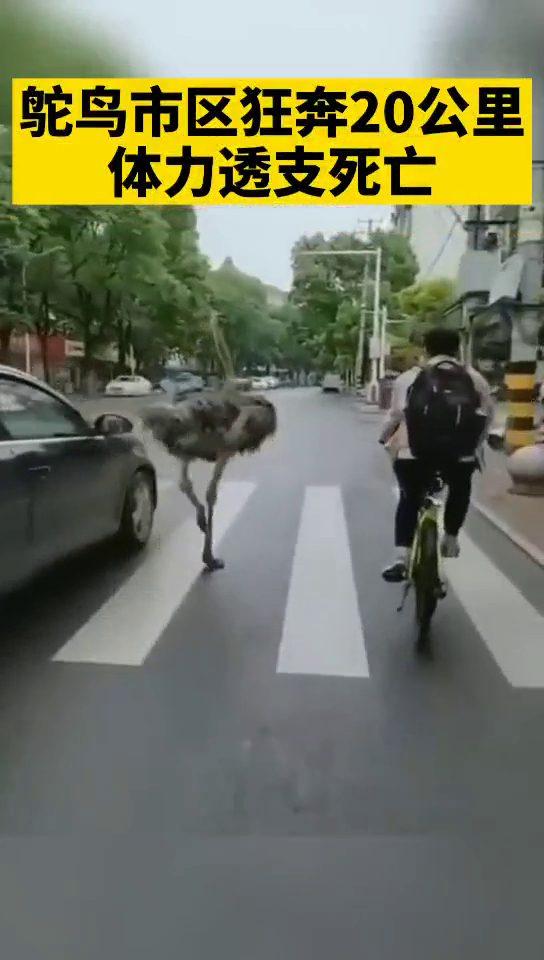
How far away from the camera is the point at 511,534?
6.59 metres

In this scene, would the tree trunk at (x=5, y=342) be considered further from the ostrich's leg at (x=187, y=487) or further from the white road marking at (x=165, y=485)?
the white road marking at (x=165, y=485)

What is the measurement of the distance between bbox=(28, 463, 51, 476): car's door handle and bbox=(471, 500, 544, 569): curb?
295 centimetres

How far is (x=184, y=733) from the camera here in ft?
10.0

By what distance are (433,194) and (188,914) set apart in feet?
11.4

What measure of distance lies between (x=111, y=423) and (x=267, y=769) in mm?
2974

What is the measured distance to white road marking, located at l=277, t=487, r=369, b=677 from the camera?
380 cm

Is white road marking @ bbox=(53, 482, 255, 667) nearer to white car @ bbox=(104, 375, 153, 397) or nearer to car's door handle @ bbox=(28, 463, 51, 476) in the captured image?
car's door handle @ bbox=(28, 463, 51, 476)

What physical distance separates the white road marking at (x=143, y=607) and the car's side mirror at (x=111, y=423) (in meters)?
0.79

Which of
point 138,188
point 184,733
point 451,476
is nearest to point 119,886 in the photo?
point 184,733

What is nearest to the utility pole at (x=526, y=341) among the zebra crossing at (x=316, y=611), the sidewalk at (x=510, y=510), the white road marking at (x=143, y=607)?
the sidewalk at (x=510, y=510)

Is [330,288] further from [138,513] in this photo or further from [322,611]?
[322,611]

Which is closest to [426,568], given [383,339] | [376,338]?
[383,339]

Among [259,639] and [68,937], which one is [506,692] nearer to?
[259,639]

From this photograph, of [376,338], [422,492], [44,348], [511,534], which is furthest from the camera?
[376,338]
